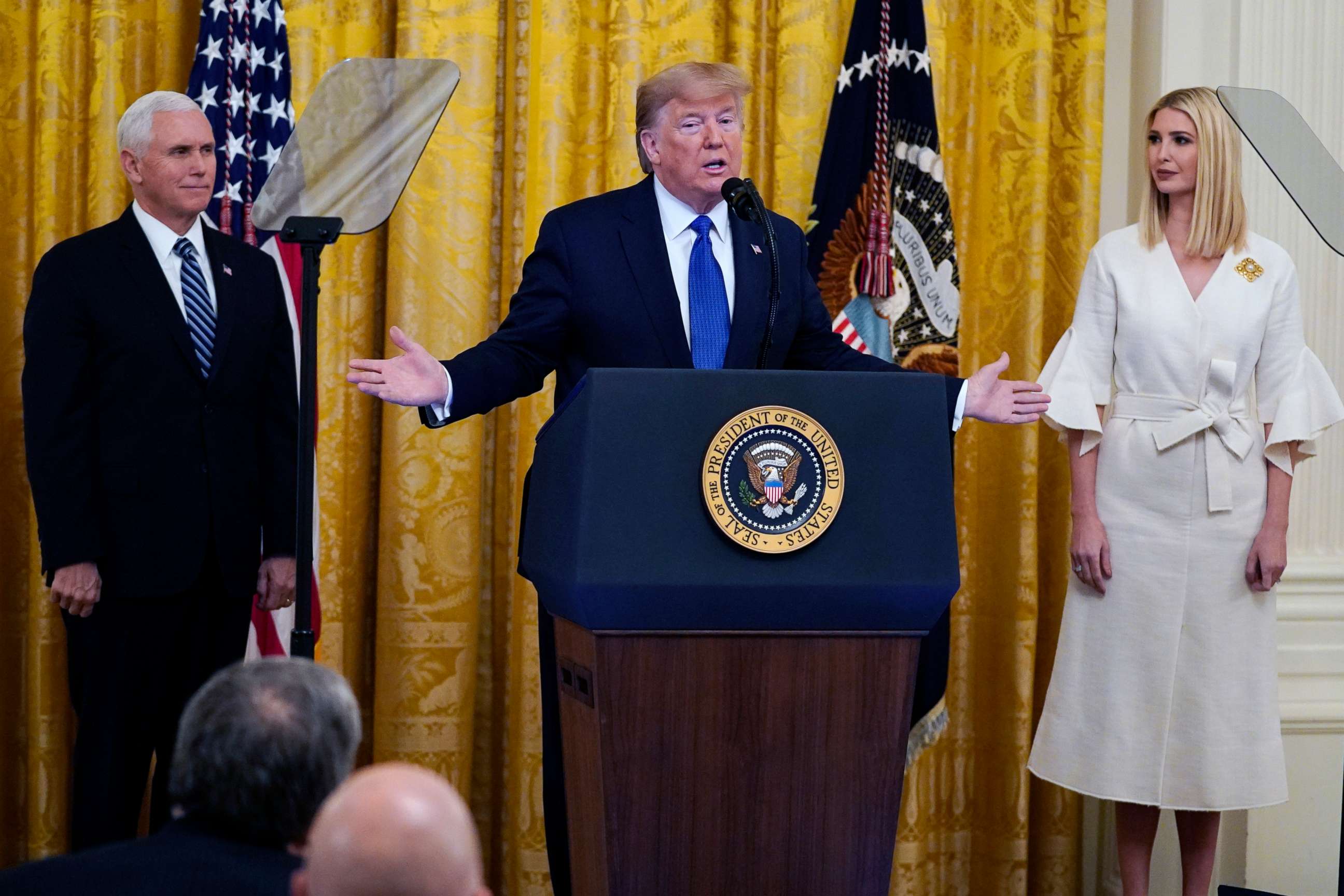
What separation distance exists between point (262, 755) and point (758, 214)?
4.00ft

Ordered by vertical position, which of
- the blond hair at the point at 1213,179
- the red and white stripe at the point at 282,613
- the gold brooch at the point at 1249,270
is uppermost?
the blond hair at the point at 1213,179

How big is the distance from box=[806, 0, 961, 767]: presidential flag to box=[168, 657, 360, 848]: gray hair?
286 cm

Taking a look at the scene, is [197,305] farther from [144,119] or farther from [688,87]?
[688,87]

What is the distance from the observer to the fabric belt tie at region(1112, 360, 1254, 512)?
3348mm

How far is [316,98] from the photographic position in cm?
269

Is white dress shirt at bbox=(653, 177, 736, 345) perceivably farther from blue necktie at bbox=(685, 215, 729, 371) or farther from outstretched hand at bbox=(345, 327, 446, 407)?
outstretched hand at bbox=(345, 327, 446, 407)

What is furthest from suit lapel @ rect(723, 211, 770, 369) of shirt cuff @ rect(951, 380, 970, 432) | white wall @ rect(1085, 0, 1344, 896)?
white wall @ rect(1085, 0, 1344, 896)

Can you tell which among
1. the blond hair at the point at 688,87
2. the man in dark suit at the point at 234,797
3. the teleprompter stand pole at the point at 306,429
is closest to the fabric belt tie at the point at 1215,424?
the blond hair at the point at 688,87

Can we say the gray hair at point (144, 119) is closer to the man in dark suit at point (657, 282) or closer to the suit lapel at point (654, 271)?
the man in dark suit at point (657, 282)

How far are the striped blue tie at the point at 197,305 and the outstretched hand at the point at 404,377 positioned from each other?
1.09 m

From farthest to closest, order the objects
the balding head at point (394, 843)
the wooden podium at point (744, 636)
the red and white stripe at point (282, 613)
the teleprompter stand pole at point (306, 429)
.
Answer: the red and white stripe at point (282, 613)
the teleprompter stand pole at point (306, 429)
the wooden podium at point (744, 636)
the balding head at point (394, 843)

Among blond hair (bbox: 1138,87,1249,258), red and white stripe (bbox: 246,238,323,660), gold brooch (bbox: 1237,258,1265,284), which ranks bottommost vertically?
red and white stripe (bbox: 246,238,323,660)

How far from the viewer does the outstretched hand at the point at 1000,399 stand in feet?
7.60

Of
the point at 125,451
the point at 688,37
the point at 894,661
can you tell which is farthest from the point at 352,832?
the point at 688,37
